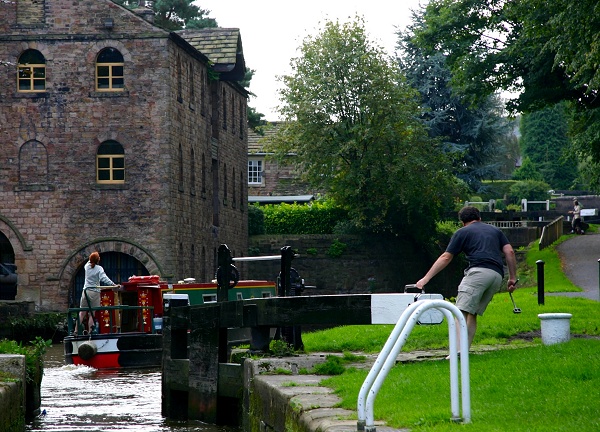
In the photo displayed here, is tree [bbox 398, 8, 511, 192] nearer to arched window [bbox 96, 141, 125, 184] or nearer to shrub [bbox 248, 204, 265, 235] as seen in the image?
shrub [bbox 248, 204, 265, 235]

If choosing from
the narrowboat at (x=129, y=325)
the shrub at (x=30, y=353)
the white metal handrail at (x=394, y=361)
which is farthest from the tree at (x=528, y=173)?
the white metal handrail at (x=394, y=361)

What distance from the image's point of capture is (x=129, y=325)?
25.5 meters

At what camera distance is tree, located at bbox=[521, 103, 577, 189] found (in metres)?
89.5

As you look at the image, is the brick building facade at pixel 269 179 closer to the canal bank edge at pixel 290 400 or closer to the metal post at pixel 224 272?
the metal post at pixel 224 272

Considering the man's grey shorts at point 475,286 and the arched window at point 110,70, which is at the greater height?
the arched window at point 110,70

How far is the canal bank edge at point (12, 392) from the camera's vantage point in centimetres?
1119

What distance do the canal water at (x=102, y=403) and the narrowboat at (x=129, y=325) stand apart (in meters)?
0.28

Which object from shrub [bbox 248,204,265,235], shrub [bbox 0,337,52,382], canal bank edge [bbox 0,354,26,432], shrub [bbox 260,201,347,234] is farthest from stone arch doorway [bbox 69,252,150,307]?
canal bank edge [bbox 0,354,26,432]

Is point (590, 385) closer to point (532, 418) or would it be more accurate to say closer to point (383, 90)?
point (532, 418)

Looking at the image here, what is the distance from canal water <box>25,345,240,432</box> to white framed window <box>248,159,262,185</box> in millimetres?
39104

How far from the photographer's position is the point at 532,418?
748 centimetres

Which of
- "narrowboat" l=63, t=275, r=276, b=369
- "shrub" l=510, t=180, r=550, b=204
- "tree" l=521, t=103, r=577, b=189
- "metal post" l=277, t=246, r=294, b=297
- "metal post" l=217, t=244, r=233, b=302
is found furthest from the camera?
"tree" l=521, t=103, r=577, b=189

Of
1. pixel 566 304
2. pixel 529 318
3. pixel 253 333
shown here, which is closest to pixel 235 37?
pixel 566 304

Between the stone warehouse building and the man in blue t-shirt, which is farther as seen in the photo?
the stone warehouse building
